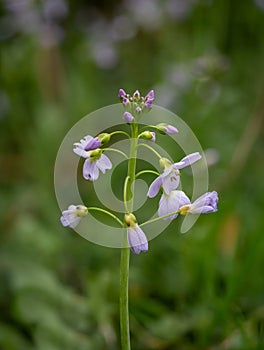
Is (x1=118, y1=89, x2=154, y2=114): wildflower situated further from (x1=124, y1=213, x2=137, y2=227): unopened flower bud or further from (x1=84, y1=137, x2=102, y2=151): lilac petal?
(x1=124, y1=213, x2=137, y2=227): unopened flower bud

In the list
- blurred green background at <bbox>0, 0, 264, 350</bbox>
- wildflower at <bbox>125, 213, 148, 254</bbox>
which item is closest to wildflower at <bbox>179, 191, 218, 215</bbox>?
wildflower at <bbox>125, 213, 148, 254</bbox>

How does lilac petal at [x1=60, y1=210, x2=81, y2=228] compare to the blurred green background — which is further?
the blurred green background

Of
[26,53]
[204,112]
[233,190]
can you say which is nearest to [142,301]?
[233,190]

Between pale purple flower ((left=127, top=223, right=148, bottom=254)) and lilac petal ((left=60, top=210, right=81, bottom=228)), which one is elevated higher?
lilac petal ((left=60, top=210, right=81, bottom=228))

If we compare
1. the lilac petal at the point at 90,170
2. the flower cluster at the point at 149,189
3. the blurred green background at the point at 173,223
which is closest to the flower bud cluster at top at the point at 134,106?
the flower cluster at the point at 149,189

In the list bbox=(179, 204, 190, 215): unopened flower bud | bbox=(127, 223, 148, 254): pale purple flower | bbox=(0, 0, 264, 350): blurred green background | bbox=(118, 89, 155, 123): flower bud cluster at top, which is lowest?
bbox=(127, 223, 148, 254): pale purple flower

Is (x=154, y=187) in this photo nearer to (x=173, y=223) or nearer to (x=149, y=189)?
(x=149, y=189)

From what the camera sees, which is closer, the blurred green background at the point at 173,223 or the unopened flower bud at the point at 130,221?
the unopened flower bud at the point at 130,221

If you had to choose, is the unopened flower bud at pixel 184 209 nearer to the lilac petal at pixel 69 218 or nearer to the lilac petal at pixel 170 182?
the lilac petal at pixel 170 182
